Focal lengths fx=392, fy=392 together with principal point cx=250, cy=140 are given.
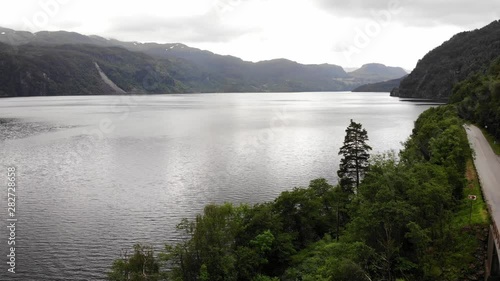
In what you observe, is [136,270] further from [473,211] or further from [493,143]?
[493,143]

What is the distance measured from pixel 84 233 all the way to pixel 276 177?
38.7 m

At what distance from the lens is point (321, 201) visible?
50.2 m

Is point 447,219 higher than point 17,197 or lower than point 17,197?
Answer: higher

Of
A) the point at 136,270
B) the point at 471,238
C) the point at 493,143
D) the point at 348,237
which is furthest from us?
the point at 493,143

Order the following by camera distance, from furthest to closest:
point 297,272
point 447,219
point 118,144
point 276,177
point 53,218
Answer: point 118,144, point 276,177, point 53,218, point 297,272, point 447,219

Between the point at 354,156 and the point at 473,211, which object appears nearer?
the point at 473,211

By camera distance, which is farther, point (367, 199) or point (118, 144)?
point (118, 144)

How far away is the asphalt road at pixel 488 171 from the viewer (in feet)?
136

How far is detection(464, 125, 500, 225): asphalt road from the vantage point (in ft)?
136

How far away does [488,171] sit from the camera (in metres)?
56.6

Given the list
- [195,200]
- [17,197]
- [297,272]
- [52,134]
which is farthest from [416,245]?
[52,134]

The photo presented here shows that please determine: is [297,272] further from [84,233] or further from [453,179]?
[84,233]

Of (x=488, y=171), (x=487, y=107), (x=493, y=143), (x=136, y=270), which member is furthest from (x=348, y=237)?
(x=487, y=107)

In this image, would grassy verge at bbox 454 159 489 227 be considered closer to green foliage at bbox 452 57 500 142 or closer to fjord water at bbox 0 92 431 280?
fjord water at bbox 0 92 431 280
